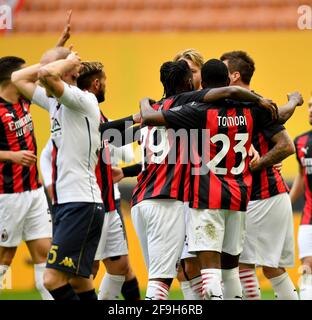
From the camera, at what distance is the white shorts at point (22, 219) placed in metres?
8.71

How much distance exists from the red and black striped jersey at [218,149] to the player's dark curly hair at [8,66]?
2.29 m

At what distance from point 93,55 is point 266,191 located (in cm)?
468

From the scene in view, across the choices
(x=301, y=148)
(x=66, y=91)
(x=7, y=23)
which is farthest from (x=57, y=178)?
(x=7, y=23)

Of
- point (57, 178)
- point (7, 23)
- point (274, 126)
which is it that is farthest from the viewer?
point (7, 23)

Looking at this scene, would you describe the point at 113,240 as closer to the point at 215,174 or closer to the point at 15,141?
the point at 15,141

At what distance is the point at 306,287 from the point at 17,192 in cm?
267

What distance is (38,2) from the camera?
563 inches

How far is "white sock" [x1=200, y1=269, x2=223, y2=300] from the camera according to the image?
698 cm

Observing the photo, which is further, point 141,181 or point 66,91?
point 141,181

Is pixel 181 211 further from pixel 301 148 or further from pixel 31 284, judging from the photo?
pixel 31 284

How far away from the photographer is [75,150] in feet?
23.0

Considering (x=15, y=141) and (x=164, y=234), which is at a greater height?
(x=15, y=141)

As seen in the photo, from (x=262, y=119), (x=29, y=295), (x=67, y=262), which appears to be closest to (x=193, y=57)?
(x=262, y=119)

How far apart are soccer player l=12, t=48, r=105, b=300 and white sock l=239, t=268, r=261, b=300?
1.38 meters
